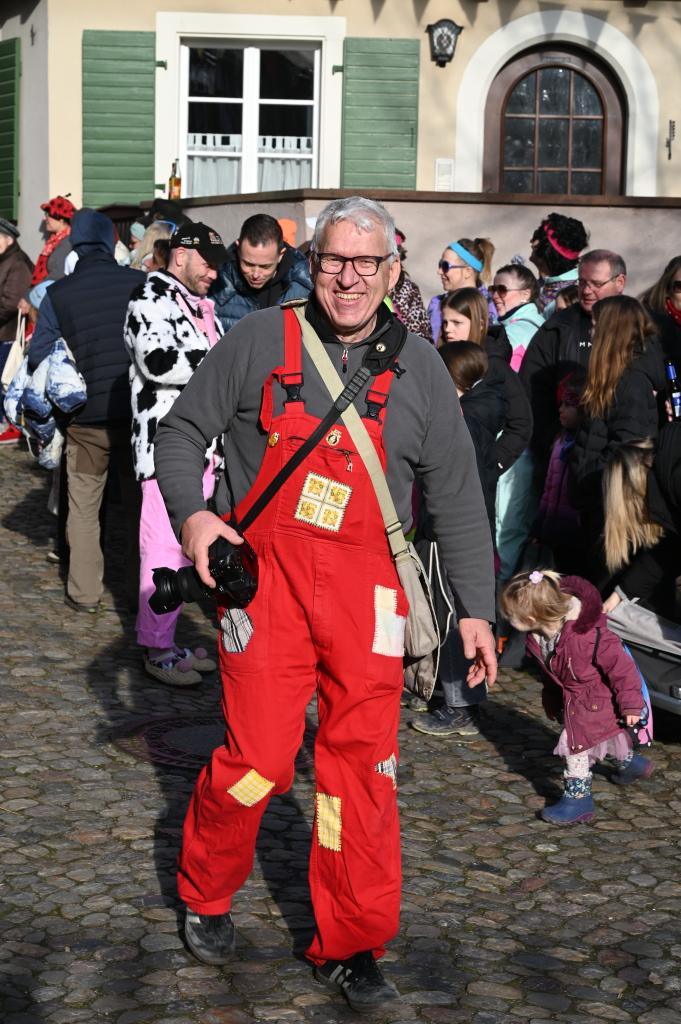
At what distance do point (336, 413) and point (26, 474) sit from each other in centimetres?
847

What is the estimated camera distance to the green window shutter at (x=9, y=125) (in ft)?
49.1

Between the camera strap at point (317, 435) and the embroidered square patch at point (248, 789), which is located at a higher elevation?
the camera strap at point (317, 435)

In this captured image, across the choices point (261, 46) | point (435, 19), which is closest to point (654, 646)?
point (435, 19)

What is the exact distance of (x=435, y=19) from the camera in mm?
13945

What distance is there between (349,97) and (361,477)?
458 inches

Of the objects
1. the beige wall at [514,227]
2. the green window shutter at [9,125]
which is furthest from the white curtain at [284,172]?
the beige wall at [514,227]

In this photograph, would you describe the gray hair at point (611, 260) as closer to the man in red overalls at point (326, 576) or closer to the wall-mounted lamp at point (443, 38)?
the man in red overalls at point (326, 576)

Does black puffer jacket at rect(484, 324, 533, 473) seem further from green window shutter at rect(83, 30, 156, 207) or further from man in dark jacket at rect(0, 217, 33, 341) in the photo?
green window shutter at rect(83, 30, 156, 207)

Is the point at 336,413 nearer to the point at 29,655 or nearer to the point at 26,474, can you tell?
the point at 29,655

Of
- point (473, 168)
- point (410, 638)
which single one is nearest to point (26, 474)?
point (473, 168)

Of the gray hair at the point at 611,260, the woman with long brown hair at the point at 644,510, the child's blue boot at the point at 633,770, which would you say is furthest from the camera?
the gray hair at the point at 611,260

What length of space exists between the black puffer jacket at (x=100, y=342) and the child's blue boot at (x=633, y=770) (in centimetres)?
328

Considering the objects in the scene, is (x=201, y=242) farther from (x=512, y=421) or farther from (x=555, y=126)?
(x=555, y=126)

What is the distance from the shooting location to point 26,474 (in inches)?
444
